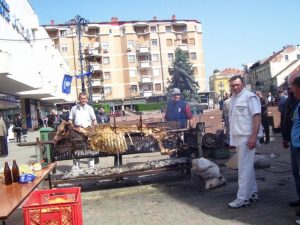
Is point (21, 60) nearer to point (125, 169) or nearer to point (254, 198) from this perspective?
point (125, 169)

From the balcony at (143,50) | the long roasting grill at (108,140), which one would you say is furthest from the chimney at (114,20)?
the long roasting grill at (108,140)

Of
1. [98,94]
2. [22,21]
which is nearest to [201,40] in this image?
[98,94]

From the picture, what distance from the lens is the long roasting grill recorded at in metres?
8.08

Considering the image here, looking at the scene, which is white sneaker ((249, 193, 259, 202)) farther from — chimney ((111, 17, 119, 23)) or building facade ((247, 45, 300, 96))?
building facade ((247, 45, 300, 96))

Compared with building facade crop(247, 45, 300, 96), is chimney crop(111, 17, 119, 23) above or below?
above

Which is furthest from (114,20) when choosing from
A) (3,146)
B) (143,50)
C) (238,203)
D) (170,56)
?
(238,203)

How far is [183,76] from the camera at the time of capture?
239ft

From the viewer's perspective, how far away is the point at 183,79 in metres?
72.9

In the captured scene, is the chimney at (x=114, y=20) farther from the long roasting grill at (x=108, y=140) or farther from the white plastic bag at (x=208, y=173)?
the white plastic bag at (x=208, y=173)

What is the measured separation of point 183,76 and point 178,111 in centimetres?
6359

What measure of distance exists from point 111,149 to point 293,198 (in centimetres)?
343

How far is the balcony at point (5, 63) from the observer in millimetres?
20636

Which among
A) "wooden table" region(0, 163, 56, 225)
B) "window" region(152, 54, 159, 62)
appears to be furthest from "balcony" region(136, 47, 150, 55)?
"wooden table" region(0, 163, 56, 225)

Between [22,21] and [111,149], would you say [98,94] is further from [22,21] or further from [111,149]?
[111,149]
